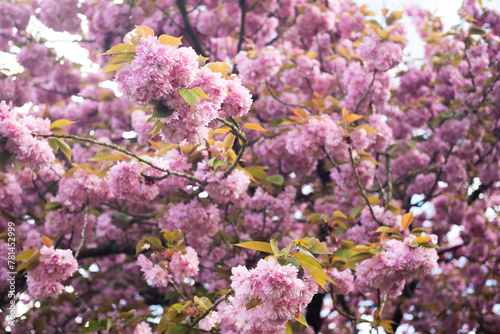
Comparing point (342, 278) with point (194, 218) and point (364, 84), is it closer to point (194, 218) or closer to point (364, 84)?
point (194, 218)

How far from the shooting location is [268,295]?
1371 mm

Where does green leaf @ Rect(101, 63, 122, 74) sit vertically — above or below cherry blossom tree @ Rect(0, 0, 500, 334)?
above

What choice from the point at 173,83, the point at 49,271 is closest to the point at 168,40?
the point at 173,83

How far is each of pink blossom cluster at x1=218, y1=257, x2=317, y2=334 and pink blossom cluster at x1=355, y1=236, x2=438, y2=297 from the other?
0.89 meters

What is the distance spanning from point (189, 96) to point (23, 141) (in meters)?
1.34

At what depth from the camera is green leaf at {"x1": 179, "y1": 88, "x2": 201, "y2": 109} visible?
1.46m

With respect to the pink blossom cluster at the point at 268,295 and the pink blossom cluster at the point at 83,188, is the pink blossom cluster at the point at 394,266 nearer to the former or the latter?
the pink blossom cluster at the point at 268,295

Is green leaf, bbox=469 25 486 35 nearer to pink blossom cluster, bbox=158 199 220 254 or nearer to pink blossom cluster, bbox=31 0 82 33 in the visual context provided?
pink blossom cluster, bbox=158 199 220 254

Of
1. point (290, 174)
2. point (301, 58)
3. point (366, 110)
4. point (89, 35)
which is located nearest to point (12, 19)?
point (89, 35)

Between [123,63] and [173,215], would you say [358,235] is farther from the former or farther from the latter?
[123,63]

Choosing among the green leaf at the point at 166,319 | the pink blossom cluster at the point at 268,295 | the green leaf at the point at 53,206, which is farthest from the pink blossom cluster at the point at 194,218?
the pink blossom cluster at the point at 268,295

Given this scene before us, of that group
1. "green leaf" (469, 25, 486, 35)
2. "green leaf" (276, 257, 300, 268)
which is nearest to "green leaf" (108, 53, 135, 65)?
"green leaf" (276, 257, 300, 268)

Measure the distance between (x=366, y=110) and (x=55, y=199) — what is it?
9.86ft

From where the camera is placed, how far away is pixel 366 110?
3746mm
